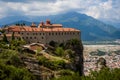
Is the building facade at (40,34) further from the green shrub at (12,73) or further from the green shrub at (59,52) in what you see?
the green shrub at (12,73)

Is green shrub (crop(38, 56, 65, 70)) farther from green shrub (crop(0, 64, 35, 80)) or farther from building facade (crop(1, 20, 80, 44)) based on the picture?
building facade (crop(1, 20, 80, 44))

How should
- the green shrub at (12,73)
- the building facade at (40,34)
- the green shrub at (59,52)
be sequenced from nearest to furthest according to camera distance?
the green shrub at (12,73) → the green shrub at (59,52) → the building facade at (40,34)

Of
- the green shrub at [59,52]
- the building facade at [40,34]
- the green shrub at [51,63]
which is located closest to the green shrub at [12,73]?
the green shrub at [51,63]

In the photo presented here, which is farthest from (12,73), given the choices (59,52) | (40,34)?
(40,34)

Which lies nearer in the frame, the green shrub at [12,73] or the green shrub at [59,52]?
the green shrub at [12,73]

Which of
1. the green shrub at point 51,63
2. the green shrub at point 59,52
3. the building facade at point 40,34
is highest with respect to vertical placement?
the building facade at point 40,34

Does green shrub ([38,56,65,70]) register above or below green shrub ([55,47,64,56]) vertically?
below

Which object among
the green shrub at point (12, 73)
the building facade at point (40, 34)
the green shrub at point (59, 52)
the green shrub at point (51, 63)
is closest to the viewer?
the green shrub at point (12, 73)

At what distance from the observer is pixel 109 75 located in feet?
216

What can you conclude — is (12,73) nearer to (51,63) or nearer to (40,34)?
(51,63)

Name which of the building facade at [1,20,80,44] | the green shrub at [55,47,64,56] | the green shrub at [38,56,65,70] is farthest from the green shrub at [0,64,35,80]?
the building facade at [1,20,80,44]

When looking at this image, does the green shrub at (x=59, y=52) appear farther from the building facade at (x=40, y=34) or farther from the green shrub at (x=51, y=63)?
the building facade at (x=40, y=34)

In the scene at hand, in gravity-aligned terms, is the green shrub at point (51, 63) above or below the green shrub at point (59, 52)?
below

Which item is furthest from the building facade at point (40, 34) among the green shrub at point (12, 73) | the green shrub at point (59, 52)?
the green shrub at point (12, 73)
